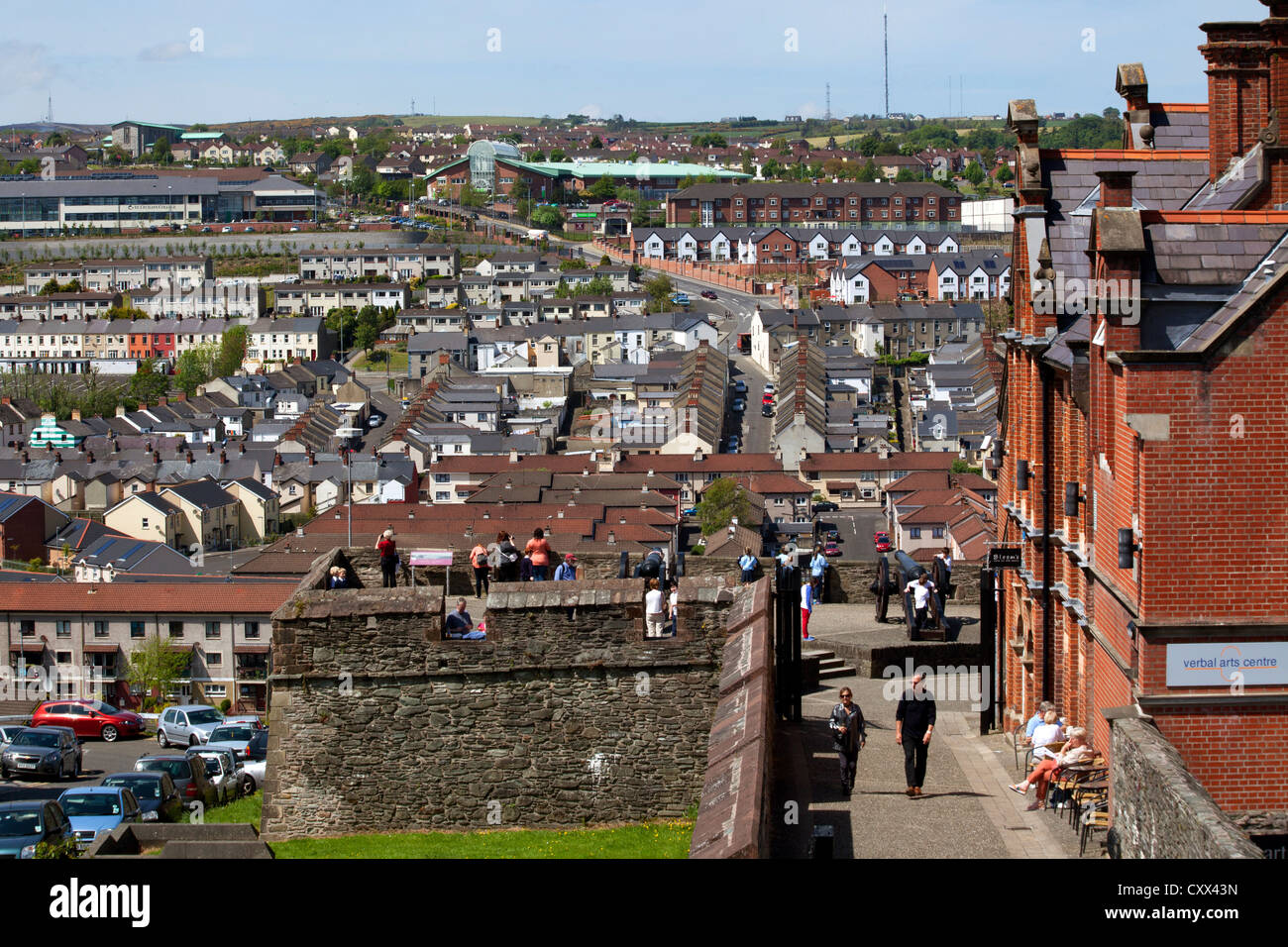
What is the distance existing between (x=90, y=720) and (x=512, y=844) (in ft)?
91.5

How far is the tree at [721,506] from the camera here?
78500 millimetres

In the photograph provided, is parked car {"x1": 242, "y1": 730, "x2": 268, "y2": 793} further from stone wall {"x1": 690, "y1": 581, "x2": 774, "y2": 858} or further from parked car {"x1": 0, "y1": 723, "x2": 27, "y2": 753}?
stone wall {"x1": 690, "y1": 581, "x2": 774, "y2": 858}

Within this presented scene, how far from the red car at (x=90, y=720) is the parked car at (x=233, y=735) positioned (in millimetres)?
5875

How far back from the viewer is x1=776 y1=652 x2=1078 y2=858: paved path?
10688 millimetres

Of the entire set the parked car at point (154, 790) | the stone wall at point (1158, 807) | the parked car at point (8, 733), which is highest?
the stone wall at point (1158, 807)

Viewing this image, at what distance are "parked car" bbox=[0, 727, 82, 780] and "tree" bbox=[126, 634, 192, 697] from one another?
65.3ft

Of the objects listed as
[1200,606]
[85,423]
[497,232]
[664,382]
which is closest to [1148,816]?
[1200,606]

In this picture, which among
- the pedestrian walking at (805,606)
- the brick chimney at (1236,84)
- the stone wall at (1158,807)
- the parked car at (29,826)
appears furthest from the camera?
the parked car at (29,826)

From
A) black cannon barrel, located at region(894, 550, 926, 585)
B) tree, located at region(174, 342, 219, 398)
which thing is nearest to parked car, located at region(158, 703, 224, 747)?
black cannon barrel, located at region(894, 550, 926, 585)

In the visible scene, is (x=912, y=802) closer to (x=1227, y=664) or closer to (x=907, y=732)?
(x=907, y=732)

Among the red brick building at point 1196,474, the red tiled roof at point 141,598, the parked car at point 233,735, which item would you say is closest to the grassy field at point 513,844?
the red brick building at point 1196,474

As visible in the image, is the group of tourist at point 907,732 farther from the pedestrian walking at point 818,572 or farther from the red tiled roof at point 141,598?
the red tiled roof at point 141,598

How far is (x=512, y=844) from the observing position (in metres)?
11.1

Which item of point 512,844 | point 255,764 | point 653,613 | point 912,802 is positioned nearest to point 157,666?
point 255,764
